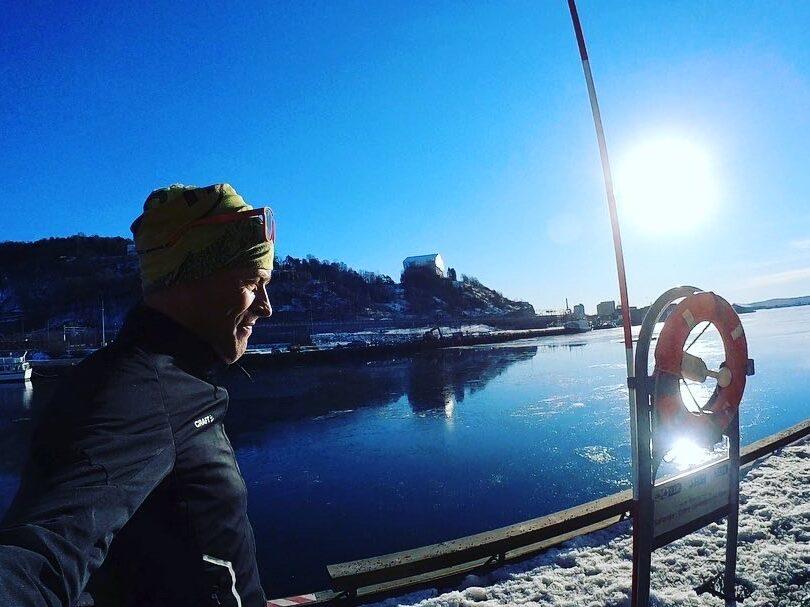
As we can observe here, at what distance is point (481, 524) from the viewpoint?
7.73 meters

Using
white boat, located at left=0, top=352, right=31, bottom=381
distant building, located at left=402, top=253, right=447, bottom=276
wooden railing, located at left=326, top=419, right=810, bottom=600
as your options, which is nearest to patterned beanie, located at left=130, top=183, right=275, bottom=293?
wooden railing, located at left=326, top=419, right=810, bottom=600

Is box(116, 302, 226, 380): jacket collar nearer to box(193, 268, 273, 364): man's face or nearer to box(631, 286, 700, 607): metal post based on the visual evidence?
box(193, 268, 273, 364): man's face

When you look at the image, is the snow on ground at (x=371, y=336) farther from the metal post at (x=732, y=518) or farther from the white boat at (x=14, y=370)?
the metal post at (x=732, y=518)

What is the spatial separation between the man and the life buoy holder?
9.64 feet

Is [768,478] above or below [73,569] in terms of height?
below

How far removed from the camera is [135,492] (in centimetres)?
107

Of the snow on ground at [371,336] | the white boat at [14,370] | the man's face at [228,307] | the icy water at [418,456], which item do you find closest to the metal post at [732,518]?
the man's face at [228,307]

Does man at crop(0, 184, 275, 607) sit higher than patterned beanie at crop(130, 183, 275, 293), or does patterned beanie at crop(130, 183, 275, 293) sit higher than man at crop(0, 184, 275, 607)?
patterned beanie at crop(130, 183, 275, 293)

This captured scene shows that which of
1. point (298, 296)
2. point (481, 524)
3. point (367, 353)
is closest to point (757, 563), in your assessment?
point (481, 524)

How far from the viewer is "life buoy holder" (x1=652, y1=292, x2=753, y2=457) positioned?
3350 millimetres

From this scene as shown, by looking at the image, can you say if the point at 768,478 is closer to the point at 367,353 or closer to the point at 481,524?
the point at 481,524

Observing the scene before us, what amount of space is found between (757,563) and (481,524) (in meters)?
4.37

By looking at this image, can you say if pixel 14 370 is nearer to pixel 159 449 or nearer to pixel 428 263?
pixel 159 449

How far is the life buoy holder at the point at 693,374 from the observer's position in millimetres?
3350
